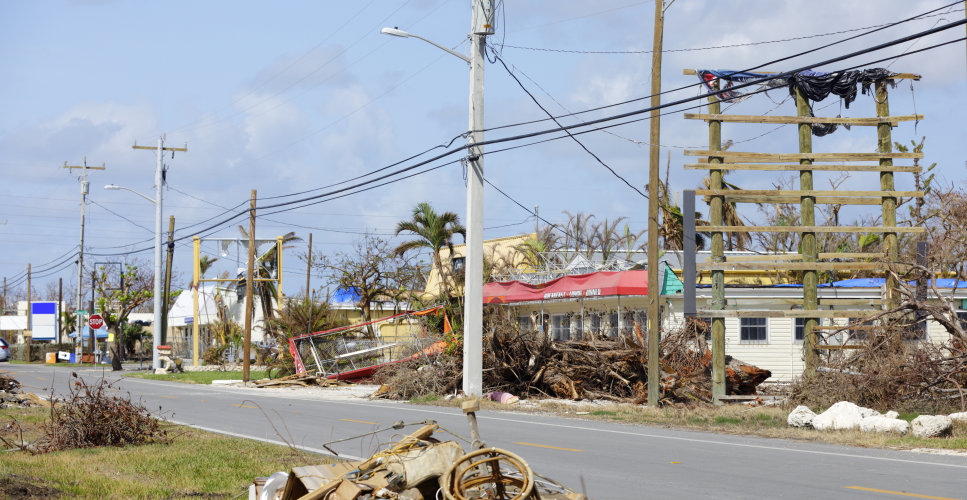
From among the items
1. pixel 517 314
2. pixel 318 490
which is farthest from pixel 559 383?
pixel 318 490

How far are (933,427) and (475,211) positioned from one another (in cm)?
1155

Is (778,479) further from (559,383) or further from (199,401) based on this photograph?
(199,401)

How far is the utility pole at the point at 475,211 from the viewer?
76.6 ft

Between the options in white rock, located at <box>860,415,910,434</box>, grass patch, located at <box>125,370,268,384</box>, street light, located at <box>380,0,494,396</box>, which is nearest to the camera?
white rock, located at <box>860,415,910,434</box>

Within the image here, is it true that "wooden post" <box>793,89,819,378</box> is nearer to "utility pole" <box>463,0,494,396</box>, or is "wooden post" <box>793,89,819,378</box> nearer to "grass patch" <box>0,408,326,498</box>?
"utility pole" <box>463,0,494,396</box>

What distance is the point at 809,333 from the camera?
21.3 m

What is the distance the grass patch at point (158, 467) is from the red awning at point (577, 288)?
15.8m

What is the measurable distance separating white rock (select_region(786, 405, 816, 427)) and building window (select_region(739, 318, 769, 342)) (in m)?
13.3

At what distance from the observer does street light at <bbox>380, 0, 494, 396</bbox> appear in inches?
919

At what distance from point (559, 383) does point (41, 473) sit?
1557cm

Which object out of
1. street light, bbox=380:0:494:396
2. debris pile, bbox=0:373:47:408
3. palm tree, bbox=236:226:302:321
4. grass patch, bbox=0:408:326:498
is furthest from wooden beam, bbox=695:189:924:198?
palm tree, bbox=236:226:302:321

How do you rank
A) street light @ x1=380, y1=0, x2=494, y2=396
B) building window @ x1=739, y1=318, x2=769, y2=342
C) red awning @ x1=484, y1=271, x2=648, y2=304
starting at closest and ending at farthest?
street light @ x1=380, y1=0, x2=494, y2=396, red awning @ x1=484, y1=271, x2=648, y2=304, building window @ x1=739, y1=318, x2=769, y2=342

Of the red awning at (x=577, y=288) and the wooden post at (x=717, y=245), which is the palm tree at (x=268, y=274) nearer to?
the red awning at (x=577, y=288)

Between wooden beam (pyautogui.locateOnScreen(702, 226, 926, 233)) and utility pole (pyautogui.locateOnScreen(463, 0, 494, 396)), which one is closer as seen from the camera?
wooden beam (pyautogui.locateOnScreen(702, 226, 926, 233))
